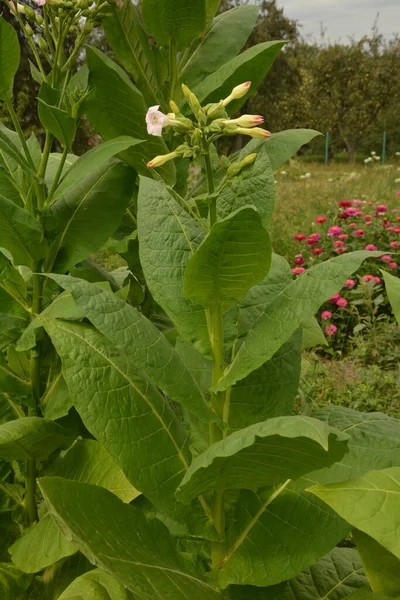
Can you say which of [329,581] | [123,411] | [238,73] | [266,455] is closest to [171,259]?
[123,411]

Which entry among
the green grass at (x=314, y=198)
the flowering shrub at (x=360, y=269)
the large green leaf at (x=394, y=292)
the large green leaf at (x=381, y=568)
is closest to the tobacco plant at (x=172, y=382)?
the large green leaf at (x=381, y=568)

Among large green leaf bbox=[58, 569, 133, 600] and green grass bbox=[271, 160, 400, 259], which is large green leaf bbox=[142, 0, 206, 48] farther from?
green grass bbox=[271, 160, 400, 259]

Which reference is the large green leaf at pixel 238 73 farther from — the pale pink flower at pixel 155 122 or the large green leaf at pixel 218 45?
the pale pink flower at pixel 155 122

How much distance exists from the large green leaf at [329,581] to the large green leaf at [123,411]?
36cm

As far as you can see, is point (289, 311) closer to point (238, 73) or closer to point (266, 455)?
point (266, 455)

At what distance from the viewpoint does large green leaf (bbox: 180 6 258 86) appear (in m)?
1.68

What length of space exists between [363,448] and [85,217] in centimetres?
84

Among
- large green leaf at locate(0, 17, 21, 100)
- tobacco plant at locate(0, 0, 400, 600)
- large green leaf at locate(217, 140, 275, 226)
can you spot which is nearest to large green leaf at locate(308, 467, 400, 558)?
tobacco plant at locate(0, 0, 400, 600)

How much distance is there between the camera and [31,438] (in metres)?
1.32

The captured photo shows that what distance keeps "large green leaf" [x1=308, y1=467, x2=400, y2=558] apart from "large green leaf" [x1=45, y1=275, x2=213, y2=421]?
238 millimetres

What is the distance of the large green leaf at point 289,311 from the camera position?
1.01 m

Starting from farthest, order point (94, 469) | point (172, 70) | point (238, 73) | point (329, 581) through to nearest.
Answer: point (172, 70), point (238, 73), point (94, 469), point (329, 581)

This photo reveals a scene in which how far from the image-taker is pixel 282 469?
97 cm

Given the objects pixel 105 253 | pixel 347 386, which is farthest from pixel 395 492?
pixel 105 253
